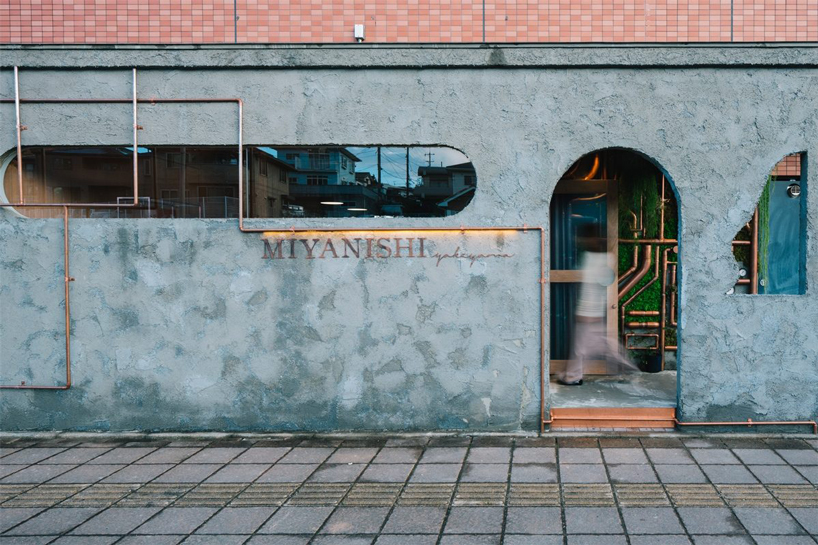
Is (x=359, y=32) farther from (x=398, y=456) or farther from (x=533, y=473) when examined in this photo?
(x=533, y=473)

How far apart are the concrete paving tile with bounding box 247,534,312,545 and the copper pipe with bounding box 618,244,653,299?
245 inches

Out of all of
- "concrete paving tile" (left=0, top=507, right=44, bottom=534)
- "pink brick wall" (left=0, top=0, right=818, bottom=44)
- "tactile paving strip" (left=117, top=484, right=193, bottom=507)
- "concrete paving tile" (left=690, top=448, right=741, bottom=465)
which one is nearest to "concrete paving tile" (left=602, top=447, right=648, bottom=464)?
"concrete paving tile" (left=690, top=448, right=741, bottom=465)

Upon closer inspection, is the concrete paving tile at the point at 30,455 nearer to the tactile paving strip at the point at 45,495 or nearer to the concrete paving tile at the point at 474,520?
the tactile paving strip at the point at 45,495

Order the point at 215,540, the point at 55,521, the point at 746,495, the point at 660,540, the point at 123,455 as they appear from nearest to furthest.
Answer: the point at 660,540 < the point at 215,540 < the point at 55,521 < the point at 746,495 < the point at 123,455

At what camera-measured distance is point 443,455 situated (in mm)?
5902

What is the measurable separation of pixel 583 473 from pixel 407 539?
1986 mm

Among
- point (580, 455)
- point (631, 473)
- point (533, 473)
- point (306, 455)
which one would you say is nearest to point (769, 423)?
point (631, 473)

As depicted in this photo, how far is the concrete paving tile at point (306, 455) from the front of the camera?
19.0 ft

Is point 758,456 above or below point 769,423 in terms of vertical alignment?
below

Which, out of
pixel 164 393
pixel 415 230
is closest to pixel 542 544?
pixel 415 230

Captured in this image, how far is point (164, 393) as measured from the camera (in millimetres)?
6723

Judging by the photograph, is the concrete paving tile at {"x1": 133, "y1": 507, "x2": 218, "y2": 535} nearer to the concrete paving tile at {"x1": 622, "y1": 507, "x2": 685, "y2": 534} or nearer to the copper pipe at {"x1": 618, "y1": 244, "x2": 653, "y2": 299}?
the concrete paving tile at {"x1": 622, "y1": 507, "x2": 685, "y2": 534}

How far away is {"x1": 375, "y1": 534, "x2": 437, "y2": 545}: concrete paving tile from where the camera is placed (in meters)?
4.16

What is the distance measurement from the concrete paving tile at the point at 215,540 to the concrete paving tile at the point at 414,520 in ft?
3.44
